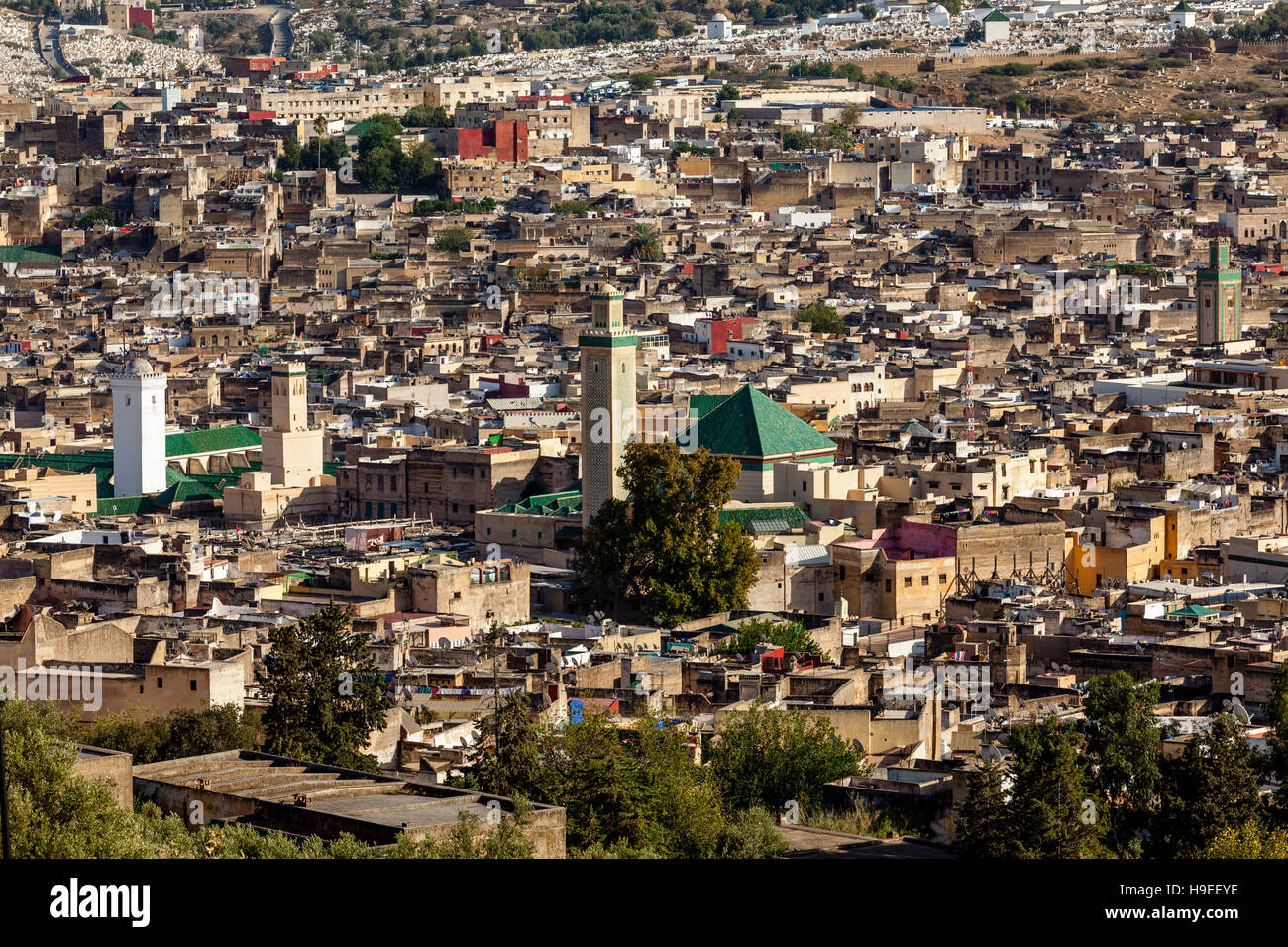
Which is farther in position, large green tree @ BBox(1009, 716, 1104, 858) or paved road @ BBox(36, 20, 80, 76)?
paved road @ BBox(36, 20, 80, 76)

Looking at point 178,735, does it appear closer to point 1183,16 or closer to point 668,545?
point 668,545

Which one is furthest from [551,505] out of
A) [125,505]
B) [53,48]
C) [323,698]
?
[53,48]

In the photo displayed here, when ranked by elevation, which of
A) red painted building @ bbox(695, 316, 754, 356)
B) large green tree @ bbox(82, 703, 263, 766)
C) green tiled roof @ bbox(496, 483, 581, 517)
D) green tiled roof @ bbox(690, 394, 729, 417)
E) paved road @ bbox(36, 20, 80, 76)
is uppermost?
paved road @ bbox(36, 20, 80, 76)

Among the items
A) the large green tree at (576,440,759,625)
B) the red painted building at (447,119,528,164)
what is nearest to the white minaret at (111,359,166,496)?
the large green tree at (576,440,759,625)

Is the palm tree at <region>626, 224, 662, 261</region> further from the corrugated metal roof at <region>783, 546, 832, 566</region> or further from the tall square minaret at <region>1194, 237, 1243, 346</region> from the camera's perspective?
the corrugated metal roof at <region>783, 546, 832, 566</region>

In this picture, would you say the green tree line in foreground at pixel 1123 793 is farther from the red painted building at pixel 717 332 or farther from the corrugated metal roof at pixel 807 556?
the red painted building at pixel 717 332

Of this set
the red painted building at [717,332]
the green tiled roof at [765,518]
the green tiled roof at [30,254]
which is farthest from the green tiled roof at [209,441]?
the green tiled roof at [30,254]

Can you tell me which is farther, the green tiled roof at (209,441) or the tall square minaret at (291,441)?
the green tiled roof at (209,441)
